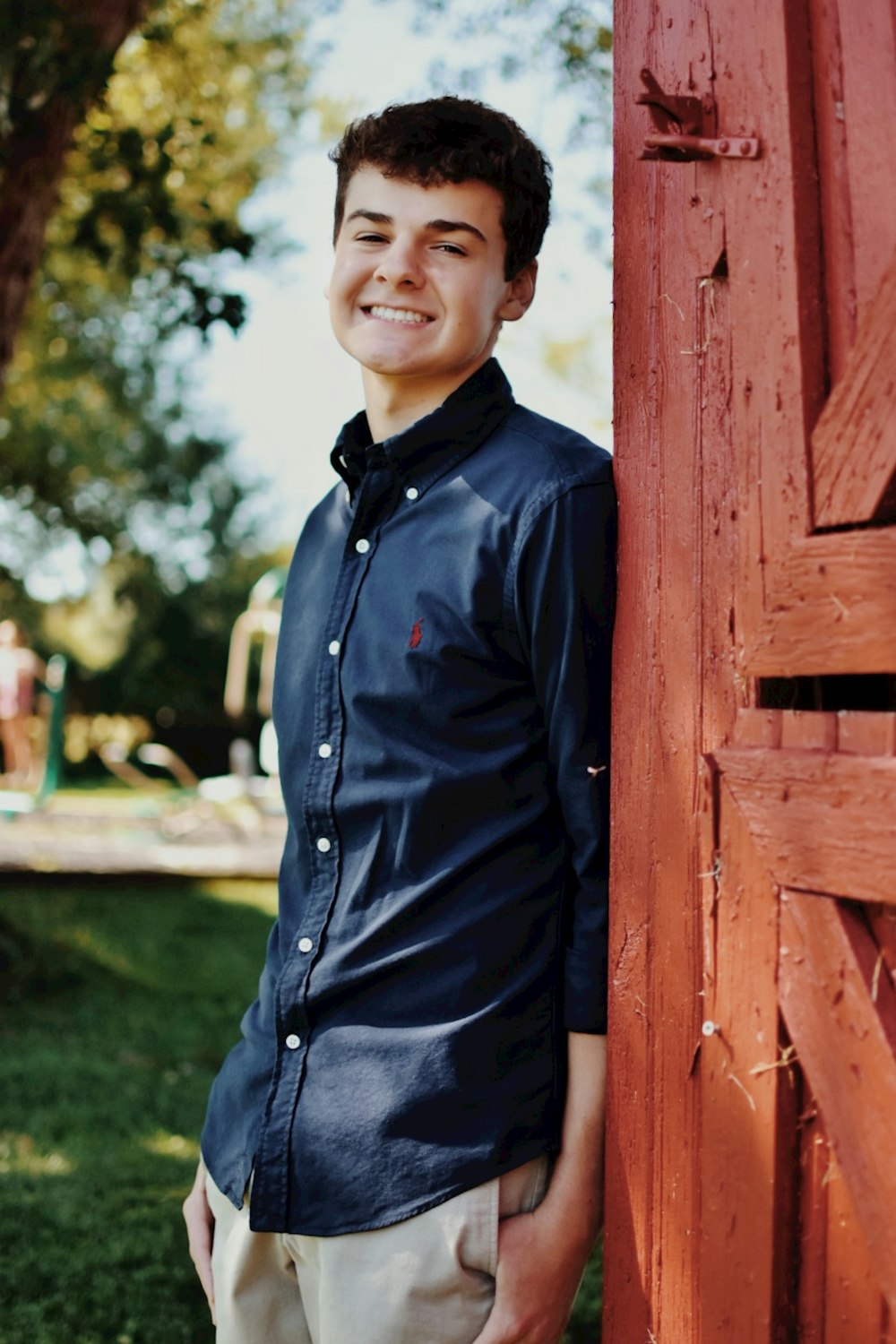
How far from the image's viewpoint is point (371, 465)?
6.23 ft

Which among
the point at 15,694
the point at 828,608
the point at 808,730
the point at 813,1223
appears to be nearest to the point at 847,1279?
→ the point at 813,1223

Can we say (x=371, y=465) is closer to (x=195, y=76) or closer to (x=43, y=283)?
(x=195, y=76)

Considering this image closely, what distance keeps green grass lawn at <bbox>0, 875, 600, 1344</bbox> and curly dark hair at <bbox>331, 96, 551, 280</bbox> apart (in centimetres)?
150

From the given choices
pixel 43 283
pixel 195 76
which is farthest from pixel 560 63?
pixel 43 283

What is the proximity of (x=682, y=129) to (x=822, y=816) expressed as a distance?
84 centimetres

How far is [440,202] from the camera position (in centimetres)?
187

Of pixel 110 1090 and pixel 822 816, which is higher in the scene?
pixel 822 816

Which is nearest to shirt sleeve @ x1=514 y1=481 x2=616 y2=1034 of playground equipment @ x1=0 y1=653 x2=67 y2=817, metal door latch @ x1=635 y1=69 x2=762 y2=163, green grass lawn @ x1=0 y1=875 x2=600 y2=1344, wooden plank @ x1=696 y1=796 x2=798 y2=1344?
wooden plank @ x1=696 y1=796 x2=798 y2=1344

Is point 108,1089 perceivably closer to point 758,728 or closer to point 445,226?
point 445,226

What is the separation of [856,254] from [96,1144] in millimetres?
4945

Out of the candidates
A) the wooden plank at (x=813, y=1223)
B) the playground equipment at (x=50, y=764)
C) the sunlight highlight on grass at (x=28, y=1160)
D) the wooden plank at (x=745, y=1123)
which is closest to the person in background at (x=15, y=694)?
the playground equipment at (x=50, y=764)

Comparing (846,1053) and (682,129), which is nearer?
(846,1053)

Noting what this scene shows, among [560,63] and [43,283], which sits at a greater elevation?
[43,283]

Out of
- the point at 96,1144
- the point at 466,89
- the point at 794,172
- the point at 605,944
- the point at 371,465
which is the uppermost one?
the point at 466,89
